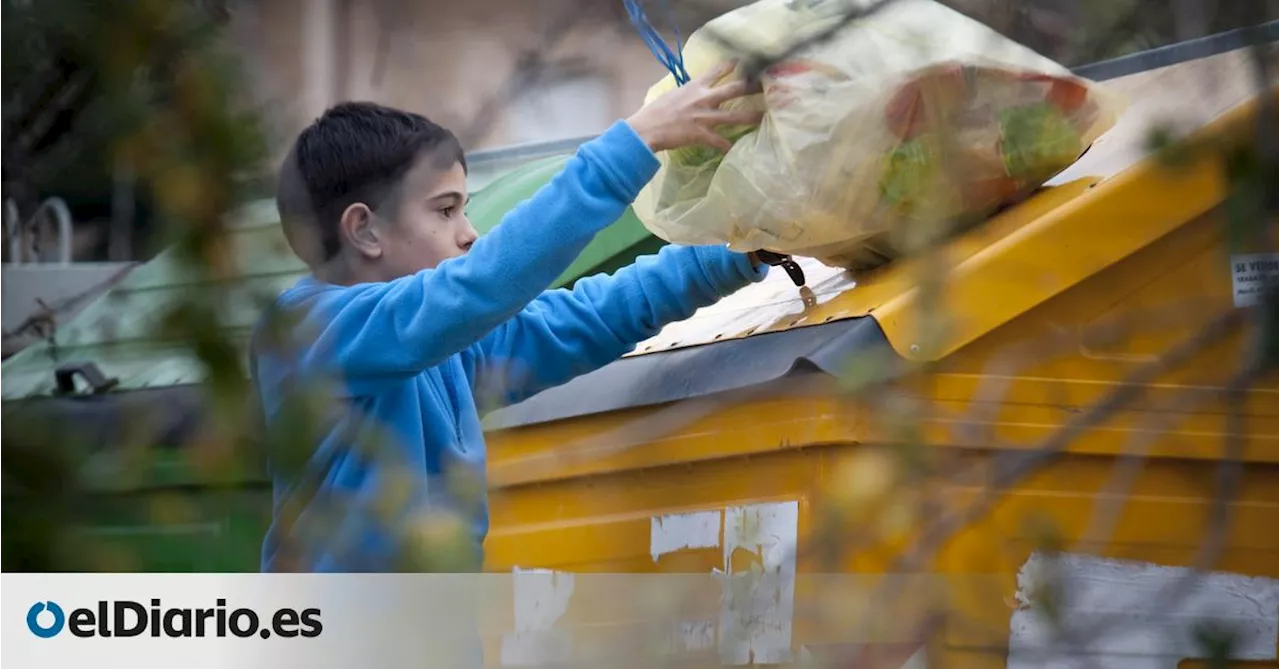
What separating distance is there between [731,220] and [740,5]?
0.83 m

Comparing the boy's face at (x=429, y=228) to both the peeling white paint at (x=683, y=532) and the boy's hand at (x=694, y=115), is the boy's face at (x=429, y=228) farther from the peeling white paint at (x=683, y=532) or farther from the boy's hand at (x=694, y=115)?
the peeling white paint at (x=683, y=532)

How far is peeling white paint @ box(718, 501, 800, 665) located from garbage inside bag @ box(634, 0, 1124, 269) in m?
0.33

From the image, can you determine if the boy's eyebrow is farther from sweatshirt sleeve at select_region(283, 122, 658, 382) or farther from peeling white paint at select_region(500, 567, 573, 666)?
peeling white paint at select_region(500, 567, 573, 666)

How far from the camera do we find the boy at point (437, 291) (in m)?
1.27

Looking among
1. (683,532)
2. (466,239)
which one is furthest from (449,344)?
(683,532)

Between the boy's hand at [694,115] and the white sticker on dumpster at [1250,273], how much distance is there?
0.58m

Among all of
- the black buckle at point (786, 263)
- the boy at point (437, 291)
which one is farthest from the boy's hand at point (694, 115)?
the black buckle at point (786, 263)

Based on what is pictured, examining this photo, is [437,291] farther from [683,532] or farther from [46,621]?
[46,621]

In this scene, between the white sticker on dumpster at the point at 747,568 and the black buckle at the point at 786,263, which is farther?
the black buckle at the point at 786,263

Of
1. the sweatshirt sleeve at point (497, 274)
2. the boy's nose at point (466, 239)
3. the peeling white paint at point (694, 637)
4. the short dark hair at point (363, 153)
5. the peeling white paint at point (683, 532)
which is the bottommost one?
the peeling white paint at point (694, 637)

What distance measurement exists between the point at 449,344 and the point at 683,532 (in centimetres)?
36

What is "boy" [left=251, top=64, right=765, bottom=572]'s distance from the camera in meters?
1.27

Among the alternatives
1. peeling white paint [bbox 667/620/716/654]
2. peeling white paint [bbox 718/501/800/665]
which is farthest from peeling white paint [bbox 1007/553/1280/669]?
peeling white paint [bbox 667/620/716/654]

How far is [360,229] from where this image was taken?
2.04 metres
